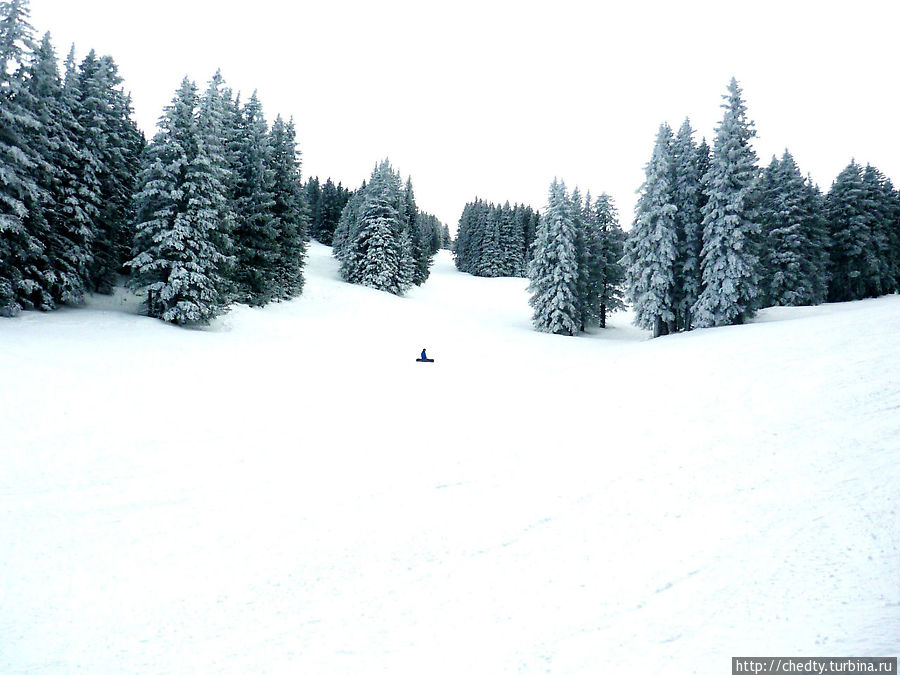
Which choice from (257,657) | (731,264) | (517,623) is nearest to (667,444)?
(517,623)

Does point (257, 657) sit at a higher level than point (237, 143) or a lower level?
lower

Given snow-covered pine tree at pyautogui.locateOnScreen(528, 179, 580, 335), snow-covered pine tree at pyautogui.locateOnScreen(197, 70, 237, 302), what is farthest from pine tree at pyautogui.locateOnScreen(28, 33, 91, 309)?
snow-covered pine tree at pyautogui.locateOnScreen(528, 179, 580, 335)

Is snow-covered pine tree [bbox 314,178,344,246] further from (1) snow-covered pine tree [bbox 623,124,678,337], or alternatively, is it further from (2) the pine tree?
(1) snow-covered pine tree [bbox 623,124,678,337]

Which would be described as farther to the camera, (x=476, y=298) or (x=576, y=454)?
(x=476, y=298)

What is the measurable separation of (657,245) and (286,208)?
29.1 metres

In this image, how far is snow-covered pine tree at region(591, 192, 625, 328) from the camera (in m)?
46.6

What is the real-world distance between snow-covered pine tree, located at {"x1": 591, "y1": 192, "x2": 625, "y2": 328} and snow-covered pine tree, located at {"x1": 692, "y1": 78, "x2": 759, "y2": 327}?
14688mm

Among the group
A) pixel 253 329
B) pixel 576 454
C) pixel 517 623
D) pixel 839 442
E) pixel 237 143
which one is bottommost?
pixel 517 623

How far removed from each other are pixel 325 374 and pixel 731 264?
26.3 meters

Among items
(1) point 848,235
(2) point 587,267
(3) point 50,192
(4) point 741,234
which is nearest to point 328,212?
(2) point 587,267

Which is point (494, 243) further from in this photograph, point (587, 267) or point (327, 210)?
point (587, 267)

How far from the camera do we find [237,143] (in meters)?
34.1

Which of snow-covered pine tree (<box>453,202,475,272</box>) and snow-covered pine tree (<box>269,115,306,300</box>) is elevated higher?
snow-covered pine tree (<box>453,202,475,272</box>)

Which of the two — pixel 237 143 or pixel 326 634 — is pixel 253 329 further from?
pixel 326 634
